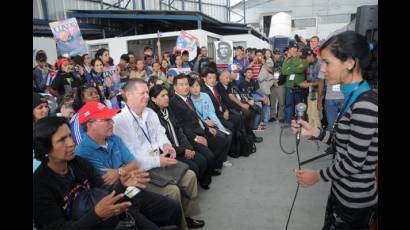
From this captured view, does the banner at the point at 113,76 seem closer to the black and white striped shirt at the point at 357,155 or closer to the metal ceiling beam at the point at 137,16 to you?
the black and white striped shirt at the point at 357,155

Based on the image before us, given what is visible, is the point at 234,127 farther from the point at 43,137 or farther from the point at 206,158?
the point at 43,137

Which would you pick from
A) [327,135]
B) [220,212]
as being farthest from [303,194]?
[327,135]

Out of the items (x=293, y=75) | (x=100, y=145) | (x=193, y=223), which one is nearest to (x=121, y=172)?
(x=100, y=145)

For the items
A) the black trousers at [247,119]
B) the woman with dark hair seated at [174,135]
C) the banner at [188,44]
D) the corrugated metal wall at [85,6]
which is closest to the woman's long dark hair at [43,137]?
the woman with dark hair seated at [174,135]

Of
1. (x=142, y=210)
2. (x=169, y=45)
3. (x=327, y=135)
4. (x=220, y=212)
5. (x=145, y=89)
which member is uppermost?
(x=169, y=45)

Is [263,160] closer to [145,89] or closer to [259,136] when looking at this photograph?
[259,136]

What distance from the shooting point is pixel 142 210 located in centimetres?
195

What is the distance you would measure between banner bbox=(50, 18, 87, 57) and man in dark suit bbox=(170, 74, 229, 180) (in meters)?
2.55

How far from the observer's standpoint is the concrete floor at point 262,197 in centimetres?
245

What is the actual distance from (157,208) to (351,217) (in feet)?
4.01

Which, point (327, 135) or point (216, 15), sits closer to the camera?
point (327, 135)

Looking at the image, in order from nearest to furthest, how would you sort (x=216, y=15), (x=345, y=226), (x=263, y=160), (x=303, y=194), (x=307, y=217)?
1. (x=345, y=226)
2. (x=307, y=217)
3. (x=303, y=194)
4. (x=263, y=160)
5. (x=216, y=15)

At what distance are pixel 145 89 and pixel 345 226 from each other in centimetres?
188

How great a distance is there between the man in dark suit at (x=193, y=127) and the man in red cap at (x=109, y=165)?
126 centimetres
